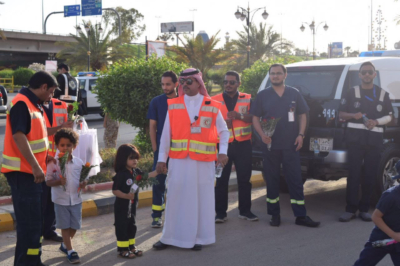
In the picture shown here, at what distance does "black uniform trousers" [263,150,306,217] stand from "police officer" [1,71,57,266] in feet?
10.4

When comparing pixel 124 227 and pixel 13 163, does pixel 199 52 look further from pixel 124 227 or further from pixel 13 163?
pixel 13 163

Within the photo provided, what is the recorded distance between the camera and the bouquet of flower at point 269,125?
6.95 metres

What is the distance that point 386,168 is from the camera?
25.3ft

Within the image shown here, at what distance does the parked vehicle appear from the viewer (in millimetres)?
7375

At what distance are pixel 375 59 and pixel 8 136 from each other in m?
5.46

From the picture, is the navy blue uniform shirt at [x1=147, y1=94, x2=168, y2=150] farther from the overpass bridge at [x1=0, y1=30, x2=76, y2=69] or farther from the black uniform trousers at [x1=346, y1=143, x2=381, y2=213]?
the overpass bridge at [x1=0, y1=30, x2=76, y2=69]

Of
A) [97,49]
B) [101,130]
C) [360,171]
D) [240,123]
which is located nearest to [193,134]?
[240,123]

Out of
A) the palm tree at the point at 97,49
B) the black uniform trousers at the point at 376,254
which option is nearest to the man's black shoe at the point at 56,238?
the black uniform trousers at the point at 376,254

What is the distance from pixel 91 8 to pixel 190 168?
152 feet

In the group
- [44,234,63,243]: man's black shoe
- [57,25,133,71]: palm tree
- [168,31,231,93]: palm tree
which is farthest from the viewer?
[57,25,133,71]: palm tree

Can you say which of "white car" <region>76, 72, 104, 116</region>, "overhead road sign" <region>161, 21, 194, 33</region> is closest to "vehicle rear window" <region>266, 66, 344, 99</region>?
"white car" <region>76, 72, 104, 116</region>

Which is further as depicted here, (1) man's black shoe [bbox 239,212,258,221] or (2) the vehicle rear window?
(2) the vehicle rear window

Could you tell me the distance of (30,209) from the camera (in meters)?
4.82

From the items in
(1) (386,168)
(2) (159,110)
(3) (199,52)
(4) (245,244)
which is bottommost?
(4) (245,244)
